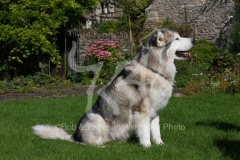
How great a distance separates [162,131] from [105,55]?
7.69m

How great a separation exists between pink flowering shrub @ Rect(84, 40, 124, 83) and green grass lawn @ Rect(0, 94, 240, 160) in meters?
3.95

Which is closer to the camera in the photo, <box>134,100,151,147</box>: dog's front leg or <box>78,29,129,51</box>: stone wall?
<box>134,100,151,147</box>: dog's front leg

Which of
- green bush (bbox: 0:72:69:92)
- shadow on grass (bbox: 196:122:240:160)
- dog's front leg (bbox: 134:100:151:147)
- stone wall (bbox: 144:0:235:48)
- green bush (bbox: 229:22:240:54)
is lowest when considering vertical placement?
green bush (bbox: 0:72:69:92)

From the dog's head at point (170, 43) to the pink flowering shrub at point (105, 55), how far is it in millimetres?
7813

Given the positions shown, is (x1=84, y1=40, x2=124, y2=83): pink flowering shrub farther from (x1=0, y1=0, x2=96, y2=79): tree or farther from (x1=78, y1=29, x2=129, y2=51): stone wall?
(x1=0, y1=0, x2=96, y2=79): tree

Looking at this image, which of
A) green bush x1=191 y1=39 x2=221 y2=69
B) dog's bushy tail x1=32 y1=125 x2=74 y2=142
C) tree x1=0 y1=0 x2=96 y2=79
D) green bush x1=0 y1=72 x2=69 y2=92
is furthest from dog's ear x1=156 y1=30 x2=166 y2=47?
green bush x1=191 y1=39 x2=221 y2=69

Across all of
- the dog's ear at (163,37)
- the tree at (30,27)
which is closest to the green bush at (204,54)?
the tree at (30,27)

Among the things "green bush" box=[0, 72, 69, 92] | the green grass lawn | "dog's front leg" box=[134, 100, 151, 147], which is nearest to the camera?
the green grass lawn

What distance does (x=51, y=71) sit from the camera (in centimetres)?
1412

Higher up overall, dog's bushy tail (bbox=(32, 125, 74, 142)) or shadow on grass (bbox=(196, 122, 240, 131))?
dog's bushy tail (bbox=(32, 125, 74, 142))

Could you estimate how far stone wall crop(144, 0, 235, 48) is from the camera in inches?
643

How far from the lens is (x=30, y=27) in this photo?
13.1 m

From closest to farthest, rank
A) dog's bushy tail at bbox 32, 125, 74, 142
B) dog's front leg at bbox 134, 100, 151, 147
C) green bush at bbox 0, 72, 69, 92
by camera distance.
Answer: dog's front leg at bbox 134, 100, 151, 147 < dog's bushy tail at bbox 32, 125, 74, 142 < green bush at bbox 0, 72, 69, 92

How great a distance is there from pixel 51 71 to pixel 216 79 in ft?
19.5
